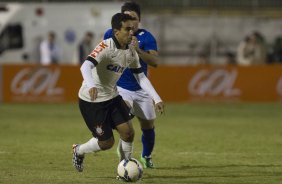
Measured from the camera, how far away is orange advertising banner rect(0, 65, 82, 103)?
83.4 ft

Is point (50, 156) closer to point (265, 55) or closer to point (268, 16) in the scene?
point (265, 55)

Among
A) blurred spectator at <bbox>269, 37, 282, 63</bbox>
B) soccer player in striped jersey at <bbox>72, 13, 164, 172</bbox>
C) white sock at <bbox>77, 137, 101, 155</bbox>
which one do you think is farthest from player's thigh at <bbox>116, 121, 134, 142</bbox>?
blurred spectator at <bbox>269, 37, 282, 63</bbox>

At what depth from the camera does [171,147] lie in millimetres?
15609

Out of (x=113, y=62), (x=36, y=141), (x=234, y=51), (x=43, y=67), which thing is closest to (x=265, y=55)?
(x=234, y=51)

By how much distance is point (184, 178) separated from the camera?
457 inches

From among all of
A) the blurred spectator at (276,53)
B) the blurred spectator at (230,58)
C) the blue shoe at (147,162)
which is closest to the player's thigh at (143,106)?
the blue shoe at (147,162)

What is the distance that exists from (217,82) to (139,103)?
1348cm

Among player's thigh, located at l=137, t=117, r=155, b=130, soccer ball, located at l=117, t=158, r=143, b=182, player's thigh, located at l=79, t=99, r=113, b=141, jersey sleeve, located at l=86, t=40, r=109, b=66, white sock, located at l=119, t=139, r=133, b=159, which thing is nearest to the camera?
soccer ball, located at l=117, t=158, r=143, b=182

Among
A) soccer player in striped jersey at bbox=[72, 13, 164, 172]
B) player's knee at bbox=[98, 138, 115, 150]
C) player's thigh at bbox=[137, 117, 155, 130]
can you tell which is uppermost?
soccer player in striped jersey at bbox=[72, 13, 164, 172]

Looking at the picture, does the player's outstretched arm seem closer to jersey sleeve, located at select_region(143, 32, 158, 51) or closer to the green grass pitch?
the green grass pitch

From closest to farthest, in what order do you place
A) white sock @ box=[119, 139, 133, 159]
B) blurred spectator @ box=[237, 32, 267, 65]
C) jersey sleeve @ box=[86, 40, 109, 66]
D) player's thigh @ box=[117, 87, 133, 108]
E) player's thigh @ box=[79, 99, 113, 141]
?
jersey sleeve @ box=[86, 40, 109, 66] → player's thigh @ box=[79, 99, 113, 141] → white sock @ box=[119, 139, 133, 159] → player's thigh @ box=[117, 87, 133, 108] → blurred spectator @ box=[237, 32, 267, 65]

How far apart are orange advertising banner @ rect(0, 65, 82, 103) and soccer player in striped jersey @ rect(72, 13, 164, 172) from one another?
46.3ft

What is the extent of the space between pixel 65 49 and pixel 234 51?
6765 mm

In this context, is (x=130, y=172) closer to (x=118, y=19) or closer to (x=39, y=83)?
(x=118, y=19)
